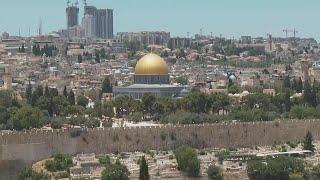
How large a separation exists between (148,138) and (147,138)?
0.05 m

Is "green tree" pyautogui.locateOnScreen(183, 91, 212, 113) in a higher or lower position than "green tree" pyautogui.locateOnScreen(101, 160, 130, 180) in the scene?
higher

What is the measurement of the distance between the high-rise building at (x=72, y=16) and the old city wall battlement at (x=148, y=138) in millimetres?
120873

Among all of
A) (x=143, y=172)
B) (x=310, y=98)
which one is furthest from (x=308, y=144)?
(x=310, y=98)

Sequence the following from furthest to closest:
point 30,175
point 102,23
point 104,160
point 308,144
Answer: point 102,23
point 308,144
point 104,160
point 30,175

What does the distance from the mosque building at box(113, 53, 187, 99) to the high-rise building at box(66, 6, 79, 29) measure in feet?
341

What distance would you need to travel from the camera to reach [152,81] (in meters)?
56.2

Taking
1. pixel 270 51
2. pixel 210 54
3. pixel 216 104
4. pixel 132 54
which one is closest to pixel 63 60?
pixel 132 54

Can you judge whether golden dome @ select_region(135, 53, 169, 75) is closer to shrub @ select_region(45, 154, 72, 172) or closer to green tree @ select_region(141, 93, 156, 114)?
green tree @ select_region(141, 93, 156, 114)

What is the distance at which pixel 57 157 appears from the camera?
33250 millimetres

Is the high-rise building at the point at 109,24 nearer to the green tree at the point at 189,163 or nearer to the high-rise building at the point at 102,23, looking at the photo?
the high-rise building at the point at 102,23

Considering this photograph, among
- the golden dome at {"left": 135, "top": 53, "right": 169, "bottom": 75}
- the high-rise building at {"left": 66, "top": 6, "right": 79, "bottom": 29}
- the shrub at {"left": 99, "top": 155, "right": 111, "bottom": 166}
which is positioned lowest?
the shrub at {"left": 99, "top": 155, "right": 111, "bottom": 166}

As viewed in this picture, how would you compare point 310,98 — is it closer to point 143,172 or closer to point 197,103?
point 197,103

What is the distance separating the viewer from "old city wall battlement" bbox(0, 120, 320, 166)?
34.6m

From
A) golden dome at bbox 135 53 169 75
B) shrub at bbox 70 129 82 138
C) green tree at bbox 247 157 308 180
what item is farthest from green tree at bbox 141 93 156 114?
green tree at bbox 247 157 308 180
